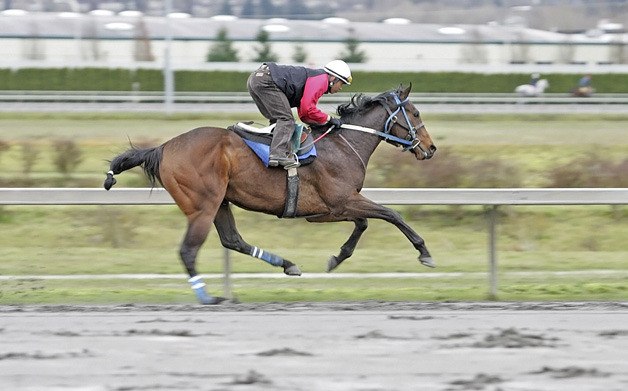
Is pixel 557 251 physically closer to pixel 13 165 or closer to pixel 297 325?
pixel 297 325

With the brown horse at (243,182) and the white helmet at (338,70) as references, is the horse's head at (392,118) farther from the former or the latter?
the white helmet at (338,70)

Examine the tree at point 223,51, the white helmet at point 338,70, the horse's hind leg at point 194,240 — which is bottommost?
the horse's hind leg at point 194,240

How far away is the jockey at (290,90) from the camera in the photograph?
9977 millimetres

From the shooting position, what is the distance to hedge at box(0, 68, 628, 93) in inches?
1524

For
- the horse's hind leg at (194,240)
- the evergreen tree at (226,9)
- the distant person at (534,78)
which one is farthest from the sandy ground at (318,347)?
the evergreen tree at (226,9)

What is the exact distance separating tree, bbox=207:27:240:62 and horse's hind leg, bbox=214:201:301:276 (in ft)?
106

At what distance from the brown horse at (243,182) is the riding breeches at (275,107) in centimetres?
25

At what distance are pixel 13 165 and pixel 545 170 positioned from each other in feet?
22.5

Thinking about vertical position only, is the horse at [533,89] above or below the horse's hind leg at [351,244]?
above

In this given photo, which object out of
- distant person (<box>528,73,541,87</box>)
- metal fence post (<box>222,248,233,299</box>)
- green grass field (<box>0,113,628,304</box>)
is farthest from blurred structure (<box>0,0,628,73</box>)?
metal fence post (<box>222,248,233,299</box>)

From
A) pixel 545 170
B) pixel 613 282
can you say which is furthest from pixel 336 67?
pixel 545 170

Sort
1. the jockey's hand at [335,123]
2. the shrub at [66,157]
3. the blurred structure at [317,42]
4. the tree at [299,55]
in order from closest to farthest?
the jockey's hand at [335,123] → the shrub at [66,157] → the tree at [299,55] → the blurred structure at [317,42]

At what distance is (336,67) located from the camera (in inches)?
399

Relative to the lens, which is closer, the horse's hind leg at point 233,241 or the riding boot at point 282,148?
the riding boot at point 282,148
